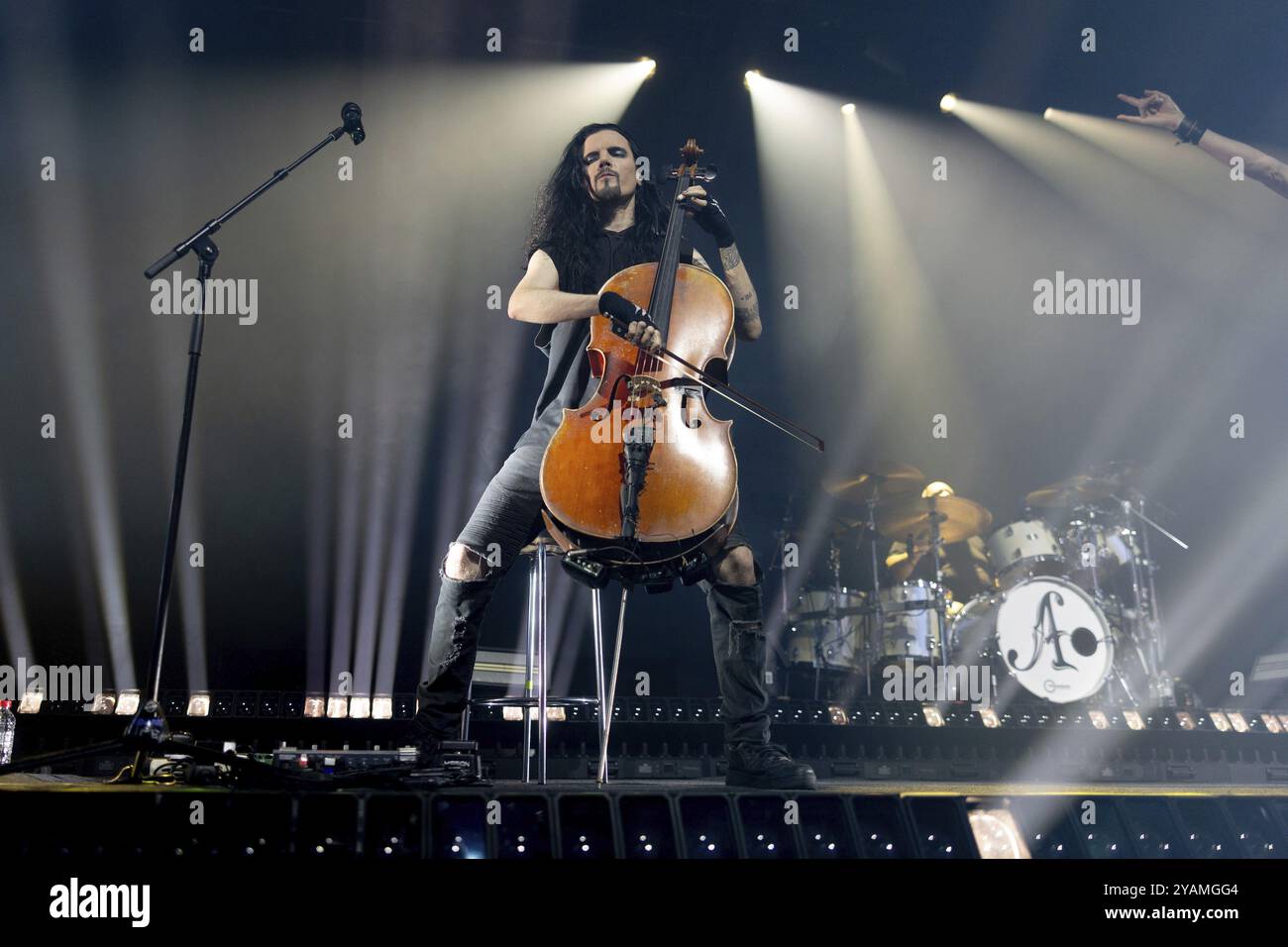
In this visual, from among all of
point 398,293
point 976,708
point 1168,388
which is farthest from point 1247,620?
point 398,293

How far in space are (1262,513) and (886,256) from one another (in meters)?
3.60

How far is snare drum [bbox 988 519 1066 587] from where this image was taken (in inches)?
265

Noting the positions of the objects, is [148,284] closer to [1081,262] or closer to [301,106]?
[301,106]

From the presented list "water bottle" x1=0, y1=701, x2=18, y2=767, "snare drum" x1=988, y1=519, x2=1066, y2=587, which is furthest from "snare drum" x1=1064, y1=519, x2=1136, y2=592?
"water bottle" x1=0, y1=701, x2=18, y2=767

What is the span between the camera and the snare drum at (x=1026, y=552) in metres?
6.72

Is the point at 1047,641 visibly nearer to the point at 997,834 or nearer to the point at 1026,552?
the point at 1026,552

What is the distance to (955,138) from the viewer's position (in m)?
5.87

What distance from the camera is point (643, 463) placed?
271 cm

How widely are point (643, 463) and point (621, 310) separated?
0.47 meters

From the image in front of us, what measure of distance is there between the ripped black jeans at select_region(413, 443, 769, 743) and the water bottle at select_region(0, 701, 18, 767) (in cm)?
356

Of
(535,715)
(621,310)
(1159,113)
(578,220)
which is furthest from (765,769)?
(1159,113)

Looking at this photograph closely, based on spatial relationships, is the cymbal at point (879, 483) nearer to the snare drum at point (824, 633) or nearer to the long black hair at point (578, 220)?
the snare drum at point (824, 633)

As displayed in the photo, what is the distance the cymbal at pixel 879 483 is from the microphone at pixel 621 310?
4.23 metres
